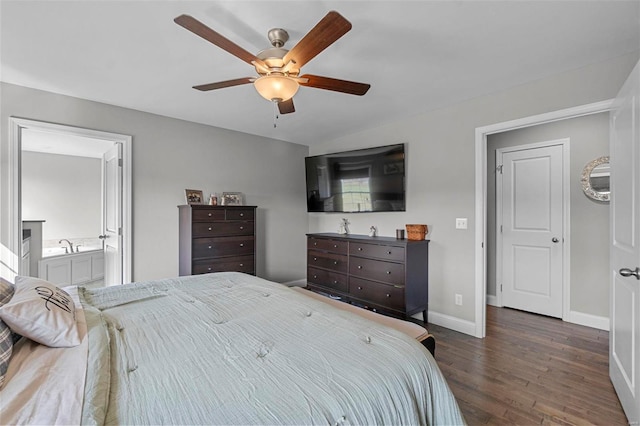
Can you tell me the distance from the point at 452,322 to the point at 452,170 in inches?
65.3

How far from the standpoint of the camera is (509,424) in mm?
1736

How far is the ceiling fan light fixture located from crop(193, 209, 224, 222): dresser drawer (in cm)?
202

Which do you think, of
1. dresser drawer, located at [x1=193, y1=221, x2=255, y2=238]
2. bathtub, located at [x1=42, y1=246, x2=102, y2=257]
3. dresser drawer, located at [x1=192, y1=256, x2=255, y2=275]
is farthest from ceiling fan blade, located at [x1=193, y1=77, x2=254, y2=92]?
bathtub, located at [x1=42, y1=246, x2=102, y2=257]

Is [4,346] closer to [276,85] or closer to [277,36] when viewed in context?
[276,85]

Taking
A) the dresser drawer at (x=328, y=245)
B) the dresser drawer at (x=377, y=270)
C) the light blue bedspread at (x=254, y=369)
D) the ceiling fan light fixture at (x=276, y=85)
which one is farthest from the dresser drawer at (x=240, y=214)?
the ceiling fan light fixture at (x=276, y=85)

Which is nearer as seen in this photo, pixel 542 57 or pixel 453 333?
pixel 542 57

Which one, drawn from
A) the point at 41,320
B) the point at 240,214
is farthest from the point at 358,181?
the point at 41,320

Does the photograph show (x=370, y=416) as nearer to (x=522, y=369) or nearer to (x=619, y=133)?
(x=522, y=369)

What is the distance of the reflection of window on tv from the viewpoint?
3.91 m

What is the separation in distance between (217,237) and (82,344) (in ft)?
7.91

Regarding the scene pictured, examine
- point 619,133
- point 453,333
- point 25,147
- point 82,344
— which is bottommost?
point 453,333

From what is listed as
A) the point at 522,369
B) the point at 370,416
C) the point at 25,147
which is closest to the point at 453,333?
the point at 522,369

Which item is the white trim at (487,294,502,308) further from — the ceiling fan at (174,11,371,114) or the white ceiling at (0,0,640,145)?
the ceiling fan at (174,11,371,114)

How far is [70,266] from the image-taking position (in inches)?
182
